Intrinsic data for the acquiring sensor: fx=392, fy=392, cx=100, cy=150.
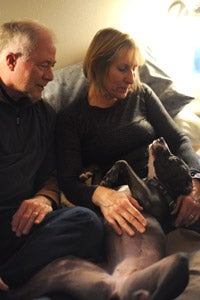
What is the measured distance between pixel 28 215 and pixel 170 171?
48cm

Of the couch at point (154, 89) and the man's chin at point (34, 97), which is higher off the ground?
the man's chin at point (34, 97)

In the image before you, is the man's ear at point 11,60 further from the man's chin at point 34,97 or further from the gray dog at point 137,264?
the gray dog at point 137,264

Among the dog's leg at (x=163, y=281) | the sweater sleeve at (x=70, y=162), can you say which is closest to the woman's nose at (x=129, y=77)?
the sweater sleeve at (x=70, y=162)

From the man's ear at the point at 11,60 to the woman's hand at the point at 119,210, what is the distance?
532mm

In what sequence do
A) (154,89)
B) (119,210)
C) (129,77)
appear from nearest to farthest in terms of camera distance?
(119,210) → (129,77) → (154,89)

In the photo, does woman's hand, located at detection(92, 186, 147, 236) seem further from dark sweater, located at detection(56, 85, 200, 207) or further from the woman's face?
the woman's face

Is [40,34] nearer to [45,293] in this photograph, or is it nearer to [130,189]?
[130,189]

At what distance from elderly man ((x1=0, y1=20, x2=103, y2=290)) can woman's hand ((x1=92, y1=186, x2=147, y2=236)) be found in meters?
0.06

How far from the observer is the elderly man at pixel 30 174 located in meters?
1.17

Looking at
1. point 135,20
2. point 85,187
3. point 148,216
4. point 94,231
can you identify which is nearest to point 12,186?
point 85,187

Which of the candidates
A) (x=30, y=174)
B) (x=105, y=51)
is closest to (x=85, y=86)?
(x=105, y=51)

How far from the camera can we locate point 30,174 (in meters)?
1.43

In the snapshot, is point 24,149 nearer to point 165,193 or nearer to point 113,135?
point 113,135

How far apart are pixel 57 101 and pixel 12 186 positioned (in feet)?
1.98
